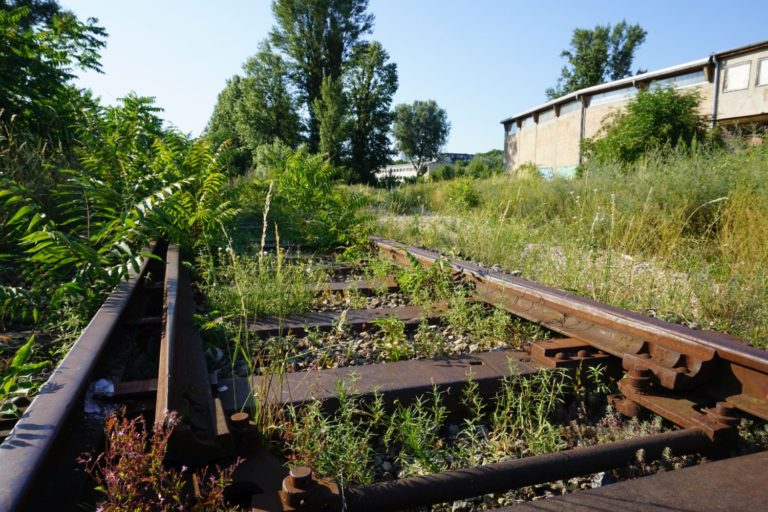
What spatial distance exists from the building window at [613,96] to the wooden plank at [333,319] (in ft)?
105

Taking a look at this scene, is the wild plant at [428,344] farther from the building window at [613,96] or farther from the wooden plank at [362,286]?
the building window at [613,96]

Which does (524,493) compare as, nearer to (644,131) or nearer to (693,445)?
(693,445)

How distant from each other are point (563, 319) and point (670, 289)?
123 cm

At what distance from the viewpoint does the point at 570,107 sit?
36.2 meters

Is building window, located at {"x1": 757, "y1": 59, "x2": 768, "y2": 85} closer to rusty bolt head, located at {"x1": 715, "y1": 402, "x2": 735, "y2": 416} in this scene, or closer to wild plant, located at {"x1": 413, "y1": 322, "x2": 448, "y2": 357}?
wild plant, located at {"x1": 413, "y1": 322, "x2": 448, "y2": 357}

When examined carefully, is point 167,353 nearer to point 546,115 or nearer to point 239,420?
point 239,420

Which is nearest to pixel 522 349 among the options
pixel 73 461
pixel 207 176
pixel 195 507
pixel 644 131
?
pixel 195 507

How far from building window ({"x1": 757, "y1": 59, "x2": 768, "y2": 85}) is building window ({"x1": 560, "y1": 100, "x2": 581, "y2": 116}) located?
12.0 metres

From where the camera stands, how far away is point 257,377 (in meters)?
1.99

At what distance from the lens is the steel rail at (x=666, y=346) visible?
1708mm

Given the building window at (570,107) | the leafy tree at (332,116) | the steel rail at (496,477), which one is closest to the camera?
the steel rail at (496,477)

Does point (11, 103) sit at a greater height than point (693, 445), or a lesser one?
greater

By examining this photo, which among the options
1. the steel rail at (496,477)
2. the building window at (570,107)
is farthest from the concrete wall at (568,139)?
the steel rail at (496,477)

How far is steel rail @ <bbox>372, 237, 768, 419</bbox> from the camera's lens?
1.71 m
